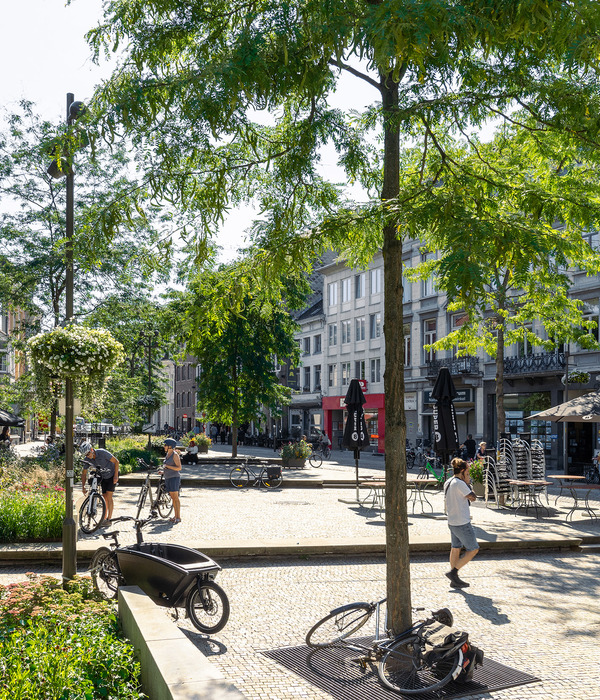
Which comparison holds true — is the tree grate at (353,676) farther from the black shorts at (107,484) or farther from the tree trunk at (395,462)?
the black shorts at (107,484)

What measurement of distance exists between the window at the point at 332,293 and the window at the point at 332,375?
525 cm

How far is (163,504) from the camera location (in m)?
17.2

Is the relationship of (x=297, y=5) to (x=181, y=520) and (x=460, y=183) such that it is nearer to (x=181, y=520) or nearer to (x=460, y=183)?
(x=460, y=183)

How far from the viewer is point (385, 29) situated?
14.7 ft

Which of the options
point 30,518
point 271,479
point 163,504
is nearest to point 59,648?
point 30,518

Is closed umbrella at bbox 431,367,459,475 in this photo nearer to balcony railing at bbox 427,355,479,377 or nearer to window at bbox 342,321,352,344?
balcony railing at bbox 427,355,479,377

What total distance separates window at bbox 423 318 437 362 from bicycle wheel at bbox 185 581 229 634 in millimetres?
39750

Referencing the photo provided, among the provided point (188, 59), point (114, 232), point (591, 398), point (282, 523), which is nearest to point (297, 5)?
point (188, 59)

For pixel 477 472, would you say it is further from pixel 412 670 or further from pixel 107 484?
pixel 412 670

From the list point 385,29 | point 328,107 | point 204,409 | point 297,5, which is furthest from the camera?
point 204,409

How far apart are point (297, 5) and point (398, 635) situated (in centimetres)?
544

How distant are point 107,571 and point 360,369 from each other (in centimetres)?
5014

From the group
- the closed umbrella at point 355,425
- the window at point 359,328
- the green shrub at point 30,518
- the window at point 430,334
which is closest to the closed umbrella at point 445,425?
the closed umbrella at point 355,425

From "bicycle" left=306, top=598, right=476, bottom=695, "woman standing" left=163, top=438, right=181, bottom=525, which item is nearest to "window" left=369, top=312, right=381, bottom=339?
"woman standing" left=163, top=438, right=181, bottom=525
